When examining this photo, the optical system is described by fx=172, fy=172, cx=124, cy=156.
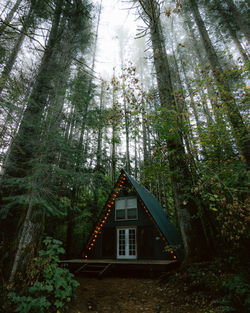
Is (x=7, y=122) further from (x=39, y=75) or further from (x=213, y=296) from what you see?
(x=213, y=296)

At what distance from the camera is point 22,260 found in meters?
4.07

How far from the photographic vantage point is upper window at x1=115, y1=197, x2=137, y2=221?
10.3 m

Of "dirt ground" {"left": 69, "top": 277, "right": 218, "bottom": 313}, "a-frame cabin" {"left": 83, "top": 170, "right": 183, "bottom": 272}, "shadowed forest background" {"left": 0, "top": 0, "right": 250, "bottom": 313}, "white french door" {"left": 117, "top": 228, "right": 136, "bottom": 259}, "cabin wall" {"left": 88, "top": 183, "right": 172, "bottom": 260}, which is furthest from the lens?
"white french door" {"left": 117, "top": 228, "right": 136, "bottom": 259}

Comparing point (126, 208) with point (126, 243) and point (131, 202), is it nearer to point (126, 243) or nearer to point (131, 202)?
point (131, 202)

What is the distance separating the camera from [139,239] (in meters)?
9.52

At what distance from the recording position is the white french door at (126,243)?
9617 millimetres

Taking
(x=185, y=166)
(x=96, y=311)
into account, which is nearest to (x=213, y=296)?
(x=96, y=311)

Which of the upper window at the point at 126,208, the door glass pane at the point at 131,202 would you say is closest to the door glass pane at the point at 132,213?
the upper window at the point at 126,208

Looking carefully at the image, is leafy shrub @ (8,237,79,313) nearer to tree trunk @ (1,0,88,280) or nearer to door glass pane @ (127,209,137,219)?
tree trunk @ (1,0,88,280)

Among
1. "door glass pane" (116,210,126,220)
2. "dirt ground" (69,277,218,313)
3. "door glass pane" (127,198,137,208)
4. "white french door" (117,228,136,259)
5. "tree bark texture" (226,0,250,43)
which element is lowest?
"dirt ground" (69,277,218,313)

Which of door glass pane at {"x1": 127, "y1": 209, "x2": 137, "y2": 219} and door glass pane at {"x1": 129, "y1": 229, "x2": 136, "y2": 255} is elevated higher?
door glass pane at {"x1": 127, "y1": 209, "x2": 137, "y2": 219}

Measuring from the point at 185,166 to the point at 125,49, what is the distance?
76.2 ft

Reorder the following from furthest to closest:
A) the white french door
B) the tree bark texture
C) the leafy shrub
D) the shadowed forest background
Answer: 1. the tree bark texture
2. the white french door
3. the shadowed forest background
4. the leafy shrub

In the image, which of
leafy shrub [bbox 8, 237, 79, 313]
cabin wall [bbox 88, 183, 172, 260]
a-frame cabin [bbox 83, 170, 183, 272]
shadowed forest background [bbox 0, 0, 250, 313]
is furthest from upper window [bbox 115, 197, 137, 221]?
leafy shrub [bbox 8, 237, 79, 313]
